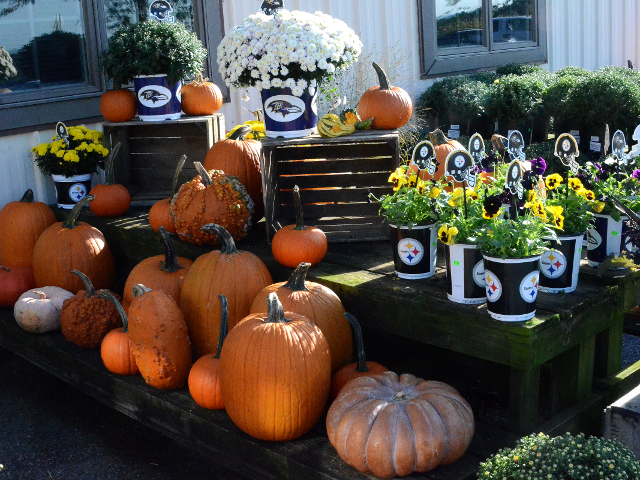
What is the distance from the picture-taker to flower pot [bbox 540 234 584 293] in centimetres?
252

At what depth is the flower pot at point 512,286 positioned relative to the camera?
88.9 inches

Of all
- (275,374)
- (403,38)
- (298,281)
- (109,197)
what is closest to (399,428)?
(275,374)

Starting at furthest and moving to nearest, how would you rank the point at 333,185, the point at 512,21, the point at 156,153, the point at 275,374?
the point at 512,21
the point at 156,153
the point at 333,185
the point at 275,374

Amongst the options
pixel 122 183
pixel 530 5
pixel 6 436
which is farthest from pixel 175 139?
pixel 530 5

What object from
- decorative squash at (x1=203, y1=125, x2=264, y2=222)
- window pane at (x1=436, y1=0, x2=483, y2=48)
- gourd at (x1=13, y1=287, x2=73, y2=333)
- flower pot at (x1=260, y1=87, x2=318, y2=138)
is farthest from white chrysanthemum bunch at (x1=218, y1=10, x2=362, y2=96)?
window pane at (x1=436, y1=0, x2=483, y2=48)

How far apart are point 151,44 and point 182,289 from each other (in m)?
1.65

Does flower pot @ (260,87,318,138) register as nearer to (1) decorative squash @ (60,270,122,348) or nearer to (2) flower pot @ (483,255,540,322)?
Answer: (1) decorative squash @ (60,270,122,348)


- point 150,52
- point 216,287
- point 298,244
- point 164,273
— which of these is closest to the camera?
point 216,287

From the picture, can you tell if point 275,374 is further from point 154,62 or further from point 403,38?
point 403,38

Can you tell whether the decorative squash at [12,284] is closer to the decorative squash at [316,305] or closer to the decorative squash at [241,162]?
the decorative squash at [241,162]

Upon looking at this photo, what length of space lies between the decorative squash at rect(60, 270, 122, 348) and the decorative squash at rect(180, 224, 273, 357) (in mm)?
447

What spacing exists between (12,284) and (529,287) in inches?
109

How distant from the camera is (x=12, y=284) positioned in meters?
3.85

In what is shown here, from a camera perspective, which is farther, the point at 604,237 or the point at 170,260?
the point at 170,260
